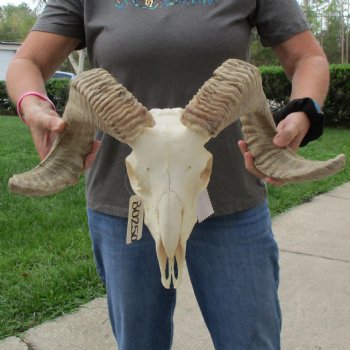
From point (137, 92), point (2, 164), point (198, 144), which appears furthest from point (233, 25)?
point (2, 164)

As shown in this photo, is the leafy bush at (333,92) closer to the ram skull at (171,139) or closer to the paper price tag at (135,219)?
the paper price tag at (135,219)

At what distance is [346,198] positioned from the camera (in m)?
7.81

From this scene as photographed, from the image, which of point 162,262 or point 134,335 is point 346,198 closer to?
point 134,335

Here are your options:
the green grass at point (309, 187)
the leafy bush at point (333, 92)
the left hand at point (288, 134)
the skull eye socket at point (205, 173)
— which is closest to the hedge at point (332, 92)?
the leafy bush at point (333, 92)

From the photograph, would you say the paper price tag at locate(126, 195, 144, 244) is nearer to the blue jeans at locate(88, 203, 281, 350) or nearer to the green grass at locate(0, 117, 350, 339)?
the blue jeans at locate(88, 203, 281, 350)

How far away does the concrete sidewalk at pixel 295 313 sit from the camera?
4.05 metres

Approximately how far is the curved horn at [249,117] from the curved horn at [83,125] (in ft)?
0.53

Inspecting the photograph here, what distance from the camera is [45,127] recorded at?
6.55 ft

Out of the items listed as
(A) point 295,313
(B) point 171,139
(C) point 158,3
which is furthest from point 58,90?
(B) point 171,139

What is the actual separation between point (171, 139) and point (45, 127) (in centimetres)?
52

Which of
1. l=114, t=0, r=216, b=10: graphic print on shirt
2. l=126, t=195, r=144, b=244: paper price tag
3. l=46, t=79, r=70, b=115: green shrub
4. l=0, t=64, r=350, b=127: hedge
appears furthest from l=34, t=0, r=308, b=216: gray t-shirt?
l=46, t=79, r=70, b=115: green shrub

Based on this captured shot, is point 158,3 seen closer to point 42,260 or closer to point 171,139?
point 171,139

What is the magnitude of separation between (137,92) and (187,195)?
0.61 meters

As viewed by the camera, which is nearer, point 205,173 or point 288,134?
point 205,173
